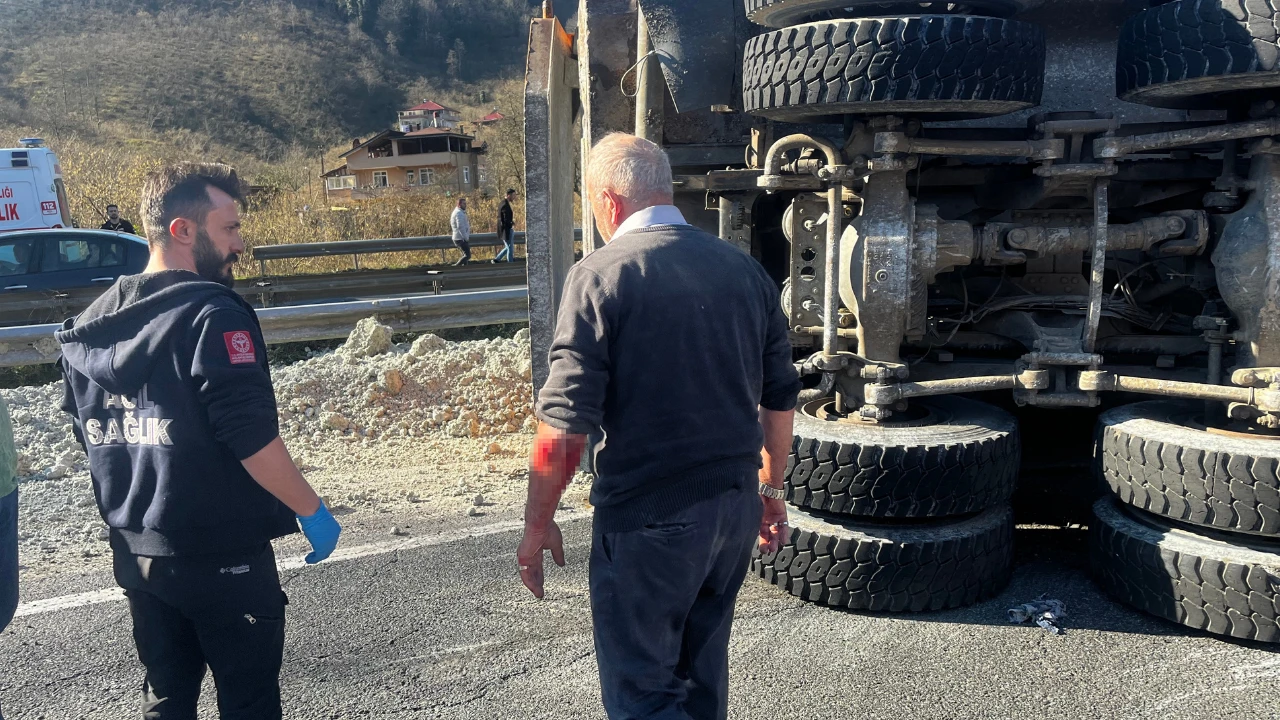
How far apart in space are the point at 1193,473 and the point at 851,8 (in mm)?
2135

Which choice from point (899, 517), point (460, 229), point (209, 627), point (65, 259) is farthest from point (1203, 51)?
point (460, 229)

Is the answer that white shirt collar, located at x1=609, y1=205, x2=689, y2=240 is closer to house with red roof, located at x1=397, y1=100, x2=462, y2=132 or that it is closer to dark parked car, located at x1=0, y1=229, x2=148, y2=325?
dark parked car, located at x1=0, y1=229, x2=148, y2=325

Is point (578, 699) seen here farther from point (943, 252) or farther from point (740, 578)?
point (943, 252)

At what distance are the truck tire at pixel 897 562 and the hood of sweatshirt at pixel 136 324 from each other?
2.37 metres

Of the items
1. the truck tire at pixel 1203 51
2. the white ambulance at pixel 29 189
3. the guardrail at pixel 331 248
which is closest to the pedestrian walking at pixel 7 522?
the truck tire at pixel 1203 51

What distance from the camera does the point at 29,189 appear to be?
18719 millimetres

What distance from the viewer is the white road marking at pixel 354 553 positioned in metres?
4.05

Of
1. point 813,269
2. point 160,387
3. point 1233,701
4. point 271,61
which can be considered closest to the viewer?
point 160,387

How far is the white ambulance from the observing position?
730 inches

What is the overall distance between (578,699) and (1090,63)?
11.9 ft

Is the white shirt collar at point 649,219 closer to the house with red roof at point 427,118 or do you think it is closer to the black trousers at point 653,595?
the black trousers at point 653,595

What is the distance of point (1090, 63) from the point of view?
14.8ft

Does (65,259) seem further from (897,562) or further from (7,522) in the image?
(897,562)

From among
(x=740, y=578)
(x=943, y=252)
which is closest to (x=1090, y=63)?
(x=943, y=252)
